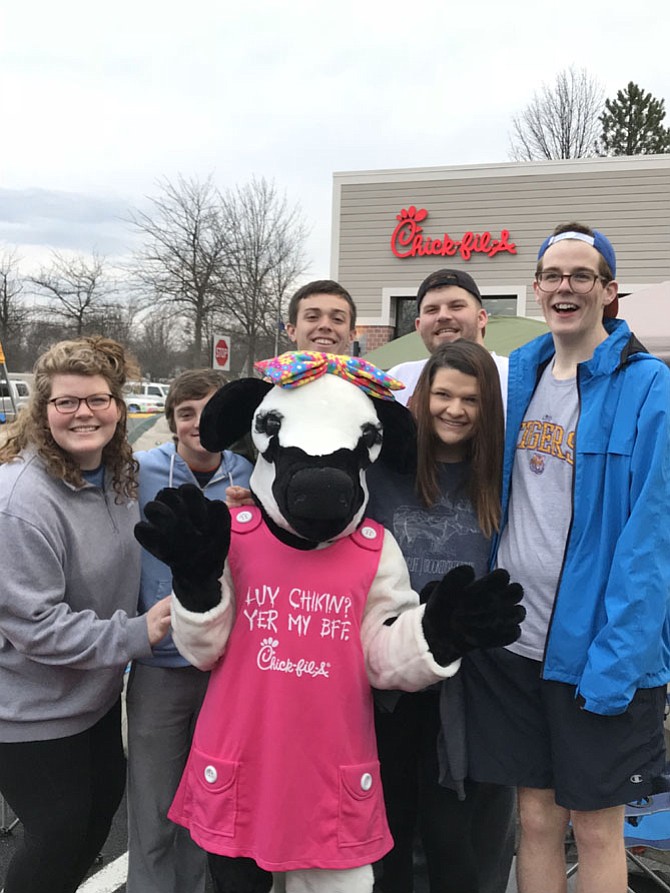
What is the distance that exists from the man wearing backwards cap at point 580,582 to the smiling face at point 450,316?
0.88m

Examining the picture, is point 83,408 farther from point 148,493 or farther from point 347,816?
point 347,816

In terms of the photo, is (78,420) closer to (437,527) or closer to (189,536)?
(189,536)

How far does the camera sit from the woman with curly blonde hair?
211 cm

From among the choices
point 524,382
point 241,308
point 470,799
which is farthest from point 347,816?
point 241,308

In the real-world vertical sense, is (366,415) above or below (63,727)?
above

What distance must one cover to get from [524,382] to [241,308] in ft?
72.1

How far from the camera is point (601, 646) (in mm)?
1995

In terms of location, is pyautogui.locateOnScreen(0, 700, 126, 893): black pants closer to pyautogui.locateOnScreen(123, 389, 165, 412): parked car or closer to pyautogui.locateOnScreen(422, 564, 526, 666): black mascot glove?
pyautogui.locateOnScreen(422, 564, 526, 666): black mascot glove

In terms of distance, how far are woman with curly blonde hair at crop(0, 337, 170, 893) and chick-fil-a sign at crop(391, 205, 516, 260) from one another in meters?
11.2

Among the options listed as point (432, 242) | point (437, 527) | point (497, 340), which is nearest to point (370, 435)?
point (437, 527)

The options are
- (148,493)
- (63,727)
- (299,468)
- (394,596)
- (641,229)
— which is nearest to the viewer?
(299,468)

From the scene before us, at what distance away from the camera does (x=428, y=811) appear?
91.7 inches

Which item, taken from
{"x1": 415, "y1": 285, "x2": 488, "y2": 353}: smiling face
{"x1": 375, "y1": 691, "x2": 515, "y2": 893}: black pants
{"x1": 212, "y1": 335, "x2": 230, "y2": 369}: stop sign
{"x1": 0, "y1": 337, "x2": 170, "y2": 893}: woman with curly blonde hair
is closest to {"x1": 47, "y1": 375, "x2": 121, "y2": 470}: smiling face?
{"x1": 0, "y1": 337, "x2": 170, "y2": 893}: woman with curly blonde hair

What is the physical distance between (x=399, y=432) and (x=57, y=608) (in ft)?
3.63
